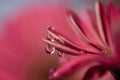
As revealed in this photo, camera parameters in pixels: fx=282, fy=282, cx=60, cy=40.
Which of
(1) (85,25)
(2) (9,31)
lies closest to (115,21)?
(1) (85,25)

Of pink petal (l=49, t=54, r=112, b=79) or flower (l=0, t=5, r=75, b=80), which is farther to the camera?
flower (l=0, t=5, r=75, b=80)

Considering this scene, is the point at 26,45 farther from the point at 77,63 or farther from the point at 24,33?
the point at 77,63

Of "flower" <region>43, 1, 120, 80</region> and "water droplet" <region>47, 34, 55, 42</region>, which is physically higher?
"water droplet" <region>47, 34, 55, 42</region>

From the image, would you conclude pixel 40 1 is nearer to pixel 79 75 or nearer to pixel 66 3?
pixel 66 3

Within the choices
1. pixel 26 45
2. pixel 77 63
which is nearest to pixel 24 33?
pixel 26 45

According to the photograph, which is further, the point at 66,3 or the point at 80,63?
the point at 66,3

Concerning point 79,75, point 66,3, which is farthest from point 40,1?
point 79,75
